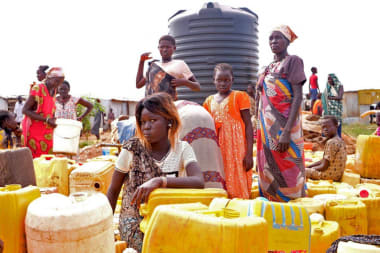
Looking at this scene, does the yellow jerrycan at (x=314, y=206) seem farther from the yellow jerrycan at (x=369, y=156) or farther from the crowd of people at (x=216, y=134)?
the yellow jerrycan at (x=369, y=156)

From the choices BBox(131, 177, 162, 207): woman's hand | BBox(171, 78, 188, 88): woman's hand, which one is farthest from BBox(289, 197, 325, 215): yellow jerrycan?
BBox(171, 78, 188, 88): woman's hand

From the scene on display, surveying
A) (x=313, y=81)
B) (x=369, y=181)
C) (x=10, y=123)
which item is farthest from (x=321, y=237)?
(x=313, y=81)

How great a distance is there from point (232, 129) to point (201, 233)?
237 cm

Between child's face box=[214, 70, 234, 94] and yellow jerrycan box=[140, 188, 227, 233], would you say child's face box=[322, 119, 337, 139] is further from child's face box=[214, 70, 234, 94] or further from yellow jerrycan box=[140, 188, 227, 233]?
yellow jerrycan box=[140, 188, 227, 233]

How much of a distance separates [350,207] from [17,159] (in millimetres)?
2430

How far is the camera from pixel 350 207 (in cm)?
271

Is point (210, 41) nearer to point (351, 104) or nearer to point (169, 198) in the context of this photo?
point (169, 198)

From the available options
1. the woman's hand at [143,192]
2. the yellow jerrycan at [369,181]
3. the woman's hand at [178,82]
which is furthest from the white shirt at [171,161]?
the yellow jerrycan at [369,181]

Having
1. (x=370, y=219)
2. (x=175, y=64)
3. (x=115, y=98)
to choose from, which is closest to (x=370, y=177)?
(x=370, y=219)

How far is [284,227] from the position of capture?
1.71 meters

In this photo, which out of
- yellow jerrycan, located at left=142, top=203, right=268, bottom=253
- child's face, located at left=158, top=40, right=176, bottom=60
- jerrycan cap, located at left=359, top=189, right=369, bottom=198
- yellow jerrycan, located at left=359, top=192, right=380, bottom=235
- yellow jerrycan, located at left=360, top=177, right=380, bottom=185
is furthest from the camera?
yellow jerrycan, located at left=360, top=177, right=380, bottom=185

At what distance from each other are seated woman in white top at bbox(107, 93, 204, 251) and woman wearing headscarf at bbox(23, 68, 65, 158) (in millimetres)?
2860

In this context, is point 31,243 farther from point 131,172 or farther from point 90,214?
point 131,172

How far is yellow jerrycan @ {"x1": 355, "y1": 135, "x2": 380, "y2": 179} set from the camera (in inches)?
207
